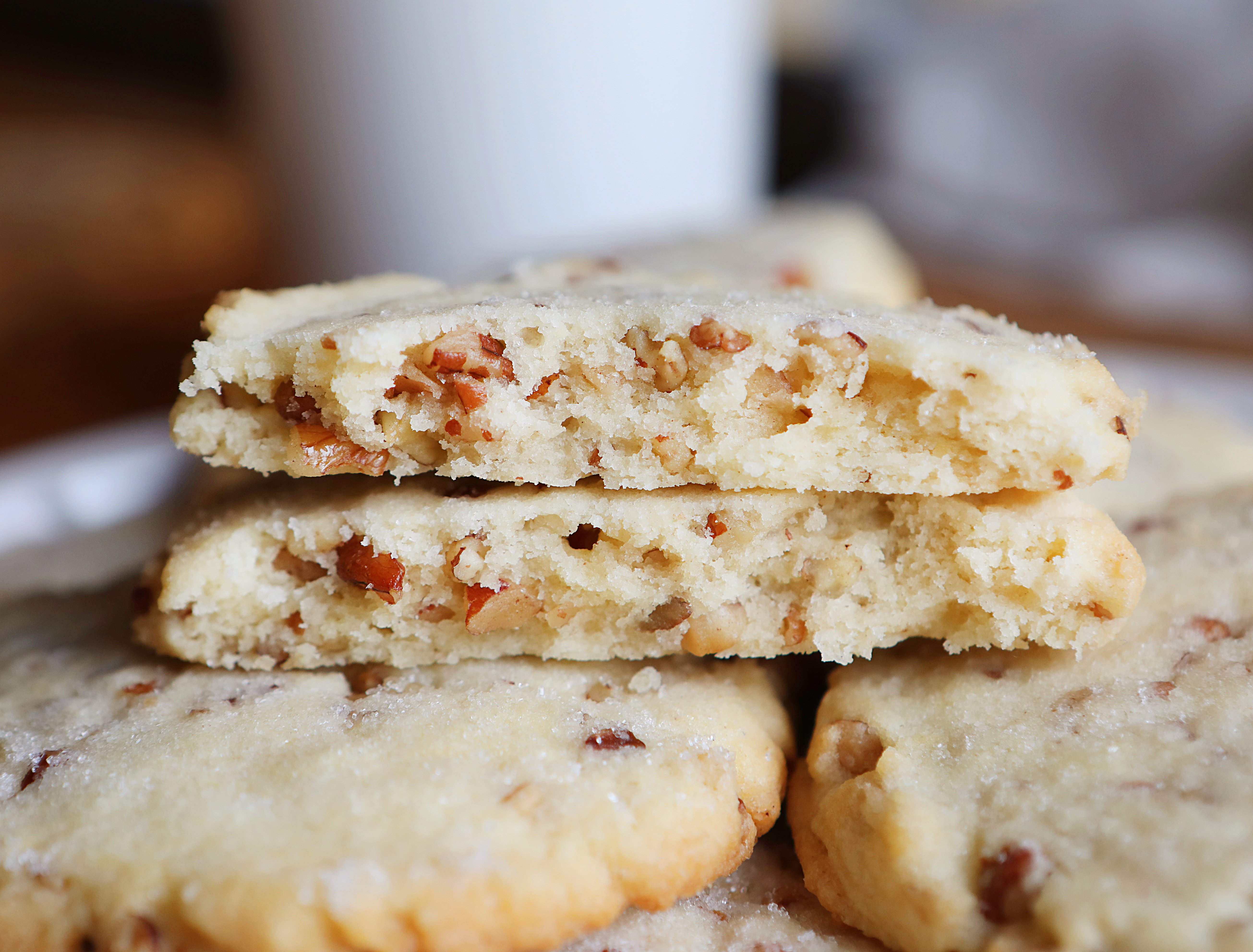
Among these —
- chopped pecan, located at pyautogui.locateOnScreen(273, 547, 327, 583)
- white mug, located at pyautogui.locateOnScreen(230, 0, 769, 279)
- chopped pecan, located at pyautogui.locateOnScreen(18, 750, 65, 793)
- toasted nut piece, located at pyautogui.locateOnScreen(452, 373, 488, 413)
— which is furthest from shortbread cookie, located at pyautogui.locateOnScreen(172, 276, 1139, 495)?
white mug, located at pyautogui.locateOnScreen(230, 0, 769, 279)

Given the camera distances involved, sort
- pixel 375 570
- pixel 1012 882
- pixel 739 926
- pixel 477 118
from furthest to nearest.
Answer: pixel 477 118, pixel 375 570, pixel 739 926, pixel 1012 882

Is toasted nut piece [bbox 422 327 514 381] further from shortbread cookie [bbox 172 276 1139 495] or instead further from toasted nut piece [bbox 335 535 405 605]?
toasted nut piece [bbox 335 535 405 605]

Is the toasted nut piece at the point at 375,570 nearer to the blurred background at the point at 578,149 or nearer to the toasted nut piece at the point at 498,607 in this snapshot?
the toasted nut piece at the point at 498,607

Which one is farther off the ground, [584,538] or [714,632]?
[584,538]

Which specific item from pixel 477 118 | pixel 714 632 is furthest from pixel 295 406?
pixel 477 118

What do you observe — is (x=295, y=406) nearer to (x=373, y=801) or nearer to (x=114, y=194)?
(x=373, y=801)

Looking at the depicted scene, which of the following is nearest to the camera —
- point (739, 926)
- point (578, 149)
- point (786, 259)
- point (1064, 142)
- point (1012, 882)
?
point (1012, 882)

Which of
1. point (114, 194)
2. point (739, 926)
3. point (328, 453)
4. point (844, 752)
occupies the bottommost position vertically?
point (114, 194)

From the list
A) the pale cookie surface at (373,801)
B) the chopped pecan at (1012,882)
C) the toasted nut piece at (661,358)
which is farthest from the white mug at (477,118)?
the chopped pecan at (1012,882)

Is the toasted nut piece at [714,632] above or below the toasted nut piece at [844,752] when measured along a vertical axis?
above
